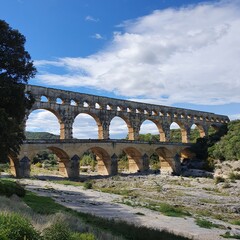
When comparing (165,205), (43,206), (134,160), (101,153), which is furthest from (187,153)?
(43,206)

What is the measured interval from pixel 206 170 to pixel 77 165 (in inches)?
835

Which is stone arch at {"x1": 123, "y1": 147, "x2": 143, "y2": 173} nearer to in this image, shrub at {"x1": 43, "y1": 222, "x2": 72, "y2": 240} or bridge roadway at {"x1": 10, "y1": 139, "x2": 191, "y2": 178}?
bridge roadway at {"x1": 10, "y1": 139, "x2": 191, "y2": 178}

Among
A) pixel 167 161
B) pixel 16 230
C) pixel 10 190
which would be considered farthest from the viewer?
pixel 167 161

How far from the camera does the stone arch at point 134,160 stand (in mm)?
46812

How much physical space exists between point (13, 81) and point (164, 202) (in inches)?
487

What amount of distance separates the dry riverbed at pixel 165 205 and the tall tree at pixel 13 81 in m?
4.59

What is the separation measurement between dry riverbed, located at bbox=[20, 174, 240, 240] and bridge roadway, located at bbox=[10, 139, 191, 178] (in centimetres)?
645

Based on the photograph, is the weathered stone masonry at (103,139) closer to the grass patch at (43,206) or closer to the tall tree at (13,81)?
the tall tree at (13,81)

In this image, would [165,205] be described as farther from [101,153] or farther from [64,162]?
[101,153]

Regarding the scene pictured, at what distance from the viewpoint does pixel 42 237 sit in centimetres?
606

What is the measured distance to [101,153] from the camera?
42969mm

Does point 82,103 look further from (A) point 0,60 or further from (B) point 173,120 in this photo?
(A) point 0,60

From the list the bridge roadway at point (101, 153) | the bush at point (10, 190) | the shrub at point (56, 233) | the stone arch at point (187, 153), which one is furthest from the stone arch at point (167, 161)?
the shrub at point (56, 233)

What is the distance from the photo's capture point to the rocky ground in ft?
46.1
